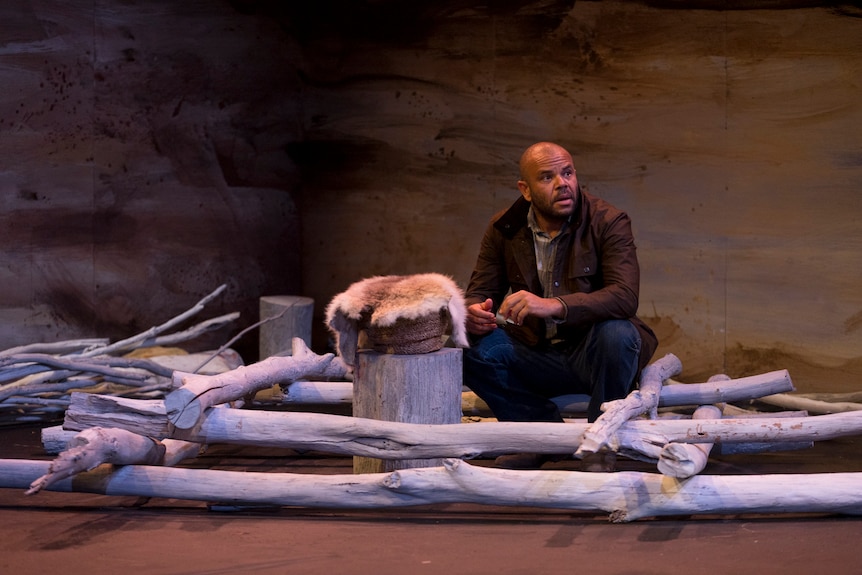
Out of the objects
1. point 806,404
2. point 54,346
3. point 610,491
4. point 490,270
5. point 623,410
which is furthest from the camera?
point 54,346

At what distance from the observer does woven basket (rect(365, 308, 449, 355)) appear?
4121 mm

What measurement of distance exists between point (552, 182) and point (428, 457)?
1384 mm

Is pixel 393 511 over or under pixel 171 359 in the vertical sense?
under

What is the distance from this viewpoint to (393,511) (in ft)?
12.7

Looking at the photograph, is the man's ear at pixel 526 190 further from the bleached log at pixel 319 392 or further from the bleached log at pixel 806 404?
the bleached log at pixel 806 404

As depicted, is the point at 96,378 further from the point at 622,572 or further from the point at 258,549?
the point at 622,572

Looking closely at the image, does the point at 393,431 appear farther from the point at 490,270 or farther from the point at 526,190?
the point at 526,190

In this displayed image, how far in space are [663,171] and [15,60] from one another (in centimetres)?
391

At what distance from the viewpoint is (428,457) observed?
3.90 m

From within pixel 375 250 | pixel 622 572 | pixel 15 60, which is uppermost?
pixel 15 60

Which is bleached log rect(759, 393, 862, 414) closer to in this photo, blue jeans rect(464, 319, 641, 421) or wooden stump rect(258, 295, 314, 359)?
blue jeans rect(464, 319, 641, 421)

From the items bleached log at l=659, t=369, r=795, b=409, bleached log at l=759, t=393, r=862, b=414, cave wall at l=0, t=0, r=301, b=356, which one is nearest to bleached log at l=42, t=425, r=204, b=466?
bleached log at l=659, t=369, r=795, b=409

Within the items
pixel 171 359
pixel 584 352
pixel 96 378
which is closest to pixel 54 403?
pixel 96 378

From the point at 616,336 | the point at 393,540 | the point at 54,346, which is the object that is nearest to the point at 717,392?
the point at 616,336
